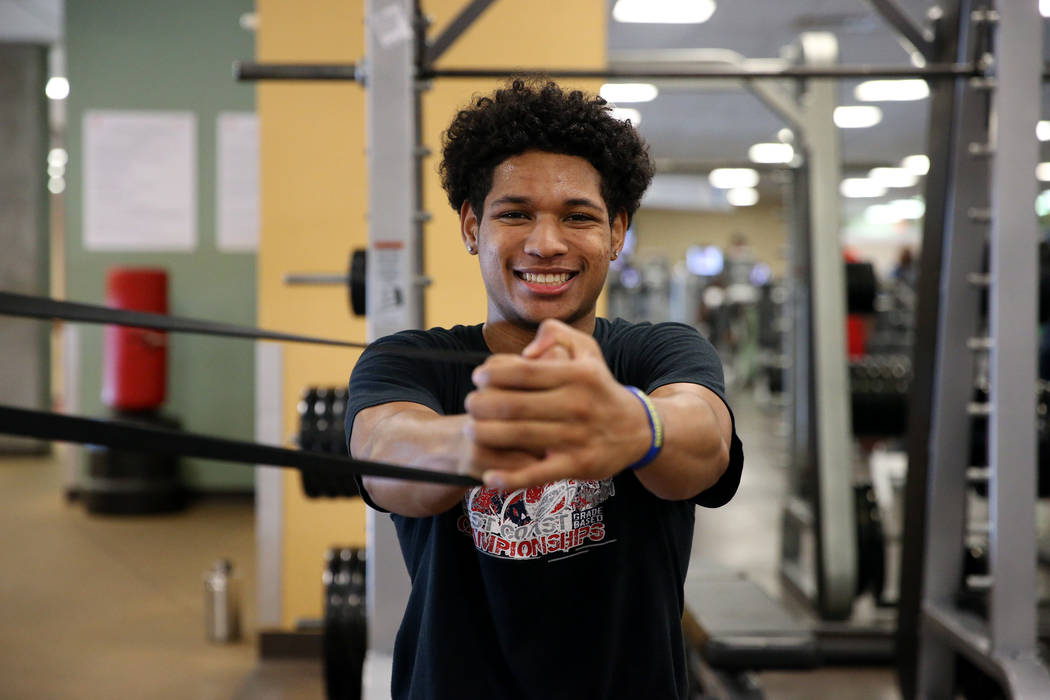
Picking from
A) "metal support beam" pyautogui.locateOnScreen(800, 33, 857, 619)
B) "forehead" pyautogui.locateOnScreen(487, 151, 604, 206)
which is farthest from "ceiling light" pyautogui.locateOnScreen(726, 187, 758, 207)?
"forehead" pyautogui.locateOnScreen(487, 151, 604, 206)

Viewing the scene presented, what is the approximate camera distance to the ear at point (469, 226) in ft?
3.42

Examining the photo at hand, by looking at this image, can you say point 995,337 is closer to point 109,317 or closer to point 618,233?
point 618,233

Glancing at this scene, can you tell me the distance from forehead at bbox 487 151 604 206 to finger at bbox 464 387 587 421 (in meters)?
0.32

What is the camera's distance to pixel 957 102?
2.29m

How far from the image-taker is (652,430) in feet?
2.48

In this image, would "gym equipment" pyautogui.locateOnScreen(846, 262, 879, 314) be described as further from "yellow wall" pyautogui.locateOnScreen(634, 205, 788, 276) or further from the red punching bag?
"yellow wall" pyautogui.locateOnScreen(634, 205, 788, 276)

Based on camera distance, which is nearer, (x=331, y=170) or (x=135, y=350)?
(x=331, y=170)

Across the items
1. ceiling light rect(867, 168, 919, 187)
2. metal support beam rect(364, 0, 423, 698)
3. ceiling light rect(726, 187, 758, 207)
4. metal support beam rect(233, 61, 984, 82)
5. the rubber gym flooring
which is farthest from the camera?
ceiling light rect(726, 187, 758, 207)

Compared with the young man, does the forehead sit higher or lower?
higher

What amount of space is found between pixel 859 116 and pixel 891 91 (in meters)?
1.60

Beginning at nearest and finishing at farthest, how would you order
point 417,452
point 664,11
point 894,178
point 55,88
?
point 417,452
point 664,11
point 55,88
point 894,178

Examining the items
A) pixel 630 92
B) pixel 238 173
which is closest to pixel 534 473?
pixel 238 173

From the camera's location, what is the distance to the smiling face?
93 centimetres

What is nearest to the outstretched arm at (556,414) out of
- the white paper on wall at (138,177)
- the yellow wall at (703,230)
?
the white paper on wall at (138,177)
